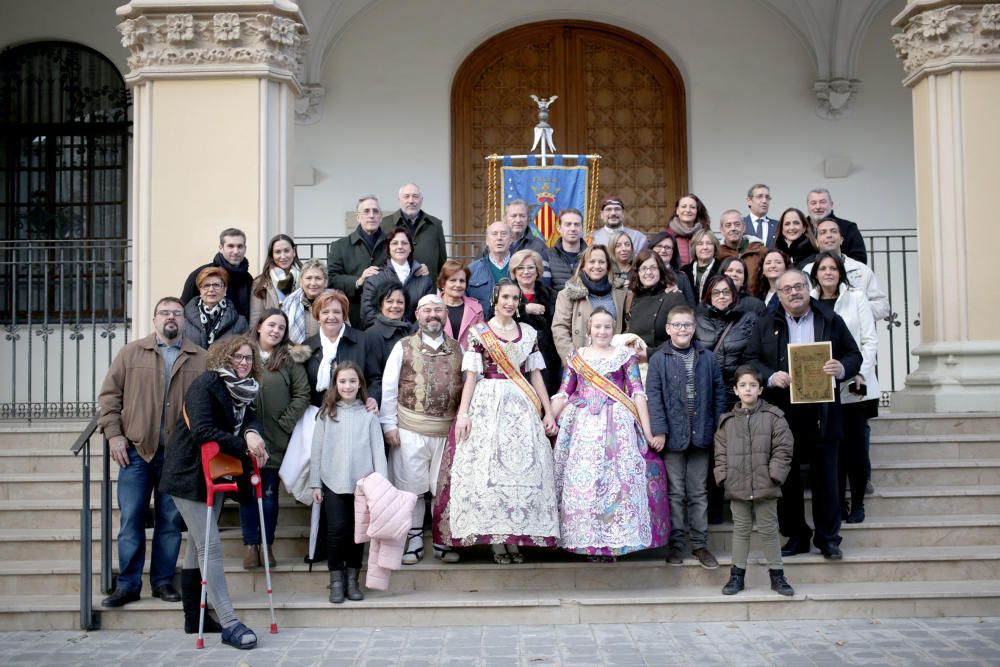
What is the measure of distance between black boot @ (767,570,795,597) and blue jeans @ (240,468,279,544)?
3.07 metres

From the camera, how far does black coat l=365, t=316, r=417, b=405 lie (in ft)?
21.9

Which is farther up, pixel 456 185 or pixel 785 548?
pixel 456 185

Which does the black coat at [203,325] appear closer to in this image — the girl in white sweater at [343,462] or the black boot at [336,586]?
the girl in white sweater at [343,462]

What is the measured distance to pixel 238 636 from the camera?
18.3 feet

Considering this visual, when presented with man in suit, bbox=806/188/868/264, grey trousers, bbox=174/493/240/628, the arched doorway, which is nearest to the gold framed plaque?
man in suit, bbox=806/188/868/264

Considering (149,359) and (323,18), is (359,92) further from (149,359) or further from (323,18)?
(149,359)

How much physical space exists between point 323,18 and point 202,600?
8398 millimetres

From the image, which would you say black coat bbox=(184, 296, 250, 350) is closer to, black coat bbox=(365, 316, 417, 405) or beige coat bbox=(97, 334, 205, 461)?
beige coat bbox=(97, 334, 205, 461)

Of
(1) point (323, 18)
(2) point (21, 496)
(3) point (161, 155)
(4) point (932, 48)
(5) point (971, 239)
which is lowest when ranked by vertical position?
(2) point (21, 496)

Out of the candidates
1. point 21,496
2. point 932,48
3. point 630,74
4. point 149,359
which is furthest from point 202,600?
point 630,74

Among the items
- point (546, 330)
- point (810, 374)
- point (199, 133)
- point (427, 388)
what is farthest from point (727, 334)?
point (199, 133)

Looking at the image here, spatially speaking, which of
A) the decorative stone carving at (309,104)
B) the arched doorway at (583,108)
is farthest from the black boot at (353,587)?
the decorative stone carving at (309,104)

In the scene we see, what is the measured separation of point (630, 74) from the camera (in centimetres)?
1282

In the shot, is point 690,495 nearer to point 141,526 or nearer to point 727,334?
point 727,334
